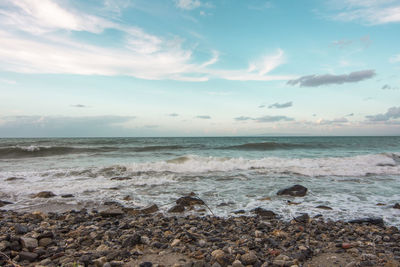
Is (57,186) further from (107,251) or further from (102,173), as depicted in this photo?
(107,251)

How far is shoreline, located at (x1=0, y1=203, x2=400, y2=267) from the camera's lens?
3.14 m

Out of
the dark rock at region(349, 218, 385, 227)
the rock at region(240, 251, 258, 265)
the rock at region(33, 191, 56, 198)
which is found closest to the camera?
the rock at region(240, 251, 258, 265)

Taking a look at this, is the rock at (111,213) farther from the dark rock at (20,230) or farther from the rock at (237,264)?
the rock at (237,264)

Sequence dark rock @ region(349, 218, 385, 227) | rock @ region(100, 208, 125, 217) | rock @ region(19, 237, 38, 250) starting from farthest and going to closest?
rock @ region(100, 208, 125, 217), dark rock @ region(349, 218, 385, 227), rock @ region(19, 237, 38, 250)

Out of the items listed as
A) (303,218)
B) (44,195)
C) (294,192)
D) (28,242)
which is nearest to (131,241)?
(28,242)

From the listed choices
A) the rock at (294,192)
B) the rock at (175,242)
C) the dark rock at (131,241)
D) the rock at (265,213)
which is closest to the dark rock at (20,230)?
the dark rock at (131,241)

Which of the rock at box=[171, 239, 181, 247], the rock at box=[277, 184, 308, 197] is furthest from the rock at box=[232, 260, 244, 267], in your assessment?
the rock at box=[277, 184, 308, 197]

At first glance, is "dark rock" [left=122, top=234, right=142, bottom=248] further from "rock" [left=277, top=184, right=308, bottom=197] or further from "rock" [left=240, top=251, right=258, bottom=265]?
"rock" [left=277, top=184, right=308, bottom=197]

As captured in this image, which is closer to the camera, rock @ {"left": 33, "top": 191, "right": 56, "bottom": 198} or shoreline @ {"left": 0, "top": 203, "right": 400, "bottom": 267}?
shoreline @ {"left": 0, "top": 203, "right": 400, "bottom": 267}

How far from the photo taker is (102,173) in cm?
1131

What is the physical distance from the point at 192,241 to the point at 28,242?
2.51 metres

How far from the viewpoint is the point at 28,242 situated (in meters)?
3.48

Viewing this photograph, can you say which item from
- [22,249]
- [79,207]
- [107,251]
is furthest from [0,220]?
[107,251]

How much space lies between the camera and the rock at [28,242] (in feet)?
11.2
